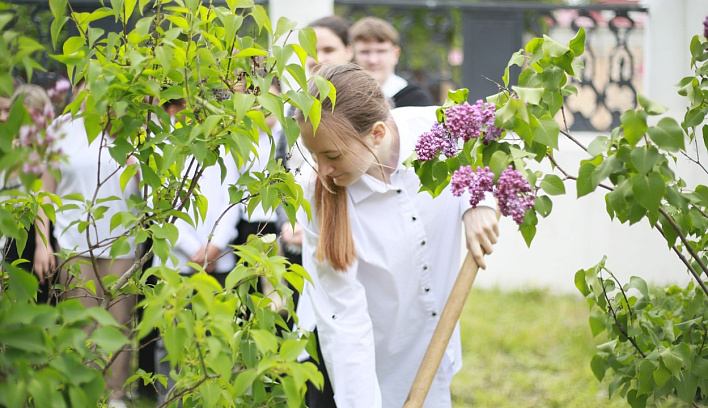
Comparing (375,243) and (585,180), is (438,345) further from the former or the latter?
(585,180)

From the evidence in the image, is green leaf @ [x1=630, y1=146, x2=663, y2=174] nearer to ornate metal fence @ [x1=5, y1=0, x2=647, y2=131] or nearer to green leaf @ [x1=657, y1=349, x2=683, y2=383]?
green leaf @ [x1=657, y1=349, x2=683, y2=383]

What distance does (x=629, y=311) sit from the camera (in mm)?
2076

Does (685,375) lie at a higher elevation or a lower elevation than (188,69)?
lower

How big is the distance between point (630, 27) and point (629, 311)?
4195 mm

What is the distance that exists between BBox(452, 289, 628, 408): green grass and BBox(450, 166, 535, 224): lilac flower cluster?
247 centimetres

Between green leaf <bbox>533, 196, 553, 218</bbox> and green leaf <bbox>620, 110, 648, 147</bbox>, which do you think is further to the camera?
green leaf <bbox>533, 196, 553, 218</bbox>

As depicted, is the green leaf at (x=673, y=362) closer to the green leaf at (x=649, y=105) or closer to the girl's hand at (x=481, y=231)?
the girl's hand at (x=481, y=231)

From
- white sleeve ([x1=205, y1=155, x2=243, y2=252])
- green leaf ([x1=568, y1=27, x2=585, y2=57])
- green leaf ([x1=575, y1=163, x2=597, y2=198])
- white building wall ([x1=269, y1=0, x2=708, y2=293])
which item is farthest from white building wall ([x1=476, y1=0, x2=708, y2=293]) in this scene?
green leaf ([x1=575, y1=163, x2=597, y2=198])

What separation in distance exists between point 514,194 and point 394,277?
0.91m

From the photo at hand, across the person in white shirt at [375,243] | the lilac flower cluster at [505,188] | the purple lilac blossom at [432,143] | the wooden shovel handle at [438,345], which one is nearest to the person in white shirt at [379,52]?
the person in white shirt at [375,243]

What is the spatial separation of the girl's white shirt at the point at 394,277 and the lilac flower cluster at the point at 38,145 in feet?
3.59

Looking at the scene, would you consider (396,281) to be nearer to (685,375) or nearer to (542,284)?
(685,375)

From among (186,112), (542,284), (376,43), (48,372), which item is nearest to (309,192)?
(186,112)

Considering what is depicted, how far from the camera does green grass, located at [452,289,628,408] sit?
406 cm
